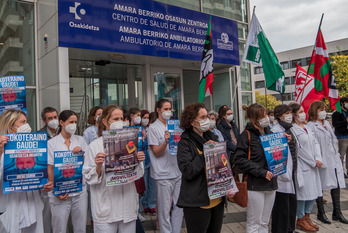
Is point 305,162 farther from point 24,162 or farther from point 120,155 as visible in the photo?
point 24,162

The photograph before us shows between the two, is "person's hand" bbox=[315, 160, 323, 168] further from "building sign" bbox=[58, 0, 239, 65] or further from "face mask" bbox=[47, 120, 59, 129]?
"building sign" bbox=[58, 0, 239, 65]

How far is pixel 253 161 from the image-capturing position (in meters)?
3.58

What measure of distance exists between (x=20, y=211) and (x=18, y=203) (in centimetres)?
8

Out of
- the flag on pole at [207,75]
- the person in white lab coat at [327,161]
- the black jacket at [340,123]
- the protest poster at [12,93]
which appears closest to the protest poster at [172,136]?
the flag on pole at [207,75]

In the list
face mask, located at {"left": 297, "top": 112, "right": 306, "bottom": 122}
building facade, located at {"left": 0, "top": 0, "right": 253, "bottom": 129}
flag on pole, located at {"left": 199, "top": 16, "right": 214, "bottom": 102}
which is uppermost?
building facade, located at {"left": 0, "top": 0, "right": 253, "bottom": 129}

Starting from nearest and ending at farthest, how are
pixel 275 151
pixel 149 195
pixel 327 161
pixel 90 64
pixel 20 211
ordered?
pixel 20 211, pixel 275 151, pixel 327 161, pixel 149 195, pixel 90 64

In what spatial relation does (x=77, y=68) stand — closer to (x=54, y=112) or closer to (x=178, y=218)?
(x=54, y=112)

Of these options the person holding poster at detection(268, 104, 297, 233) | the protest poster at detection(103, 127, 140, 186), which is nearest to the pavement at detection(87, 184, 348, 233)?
the person holding poster at detection(268, 104, 297, 233)

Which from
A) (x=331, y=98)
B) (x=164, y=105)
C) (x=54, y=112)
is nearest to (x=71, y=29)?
(x=54, y=112)

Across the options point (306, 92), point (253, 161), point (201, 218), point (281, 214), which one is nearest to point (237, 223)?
point (281, 214)

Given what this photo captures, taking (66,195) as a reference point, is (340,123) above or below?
above

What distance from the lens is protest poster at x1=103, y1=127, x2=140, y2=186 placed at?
2789 mm

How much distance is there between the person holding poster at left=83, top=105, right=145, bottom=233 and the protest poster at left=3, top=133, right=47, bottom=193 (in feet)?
1.54

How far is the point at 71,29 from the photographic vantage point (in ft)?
20.3
